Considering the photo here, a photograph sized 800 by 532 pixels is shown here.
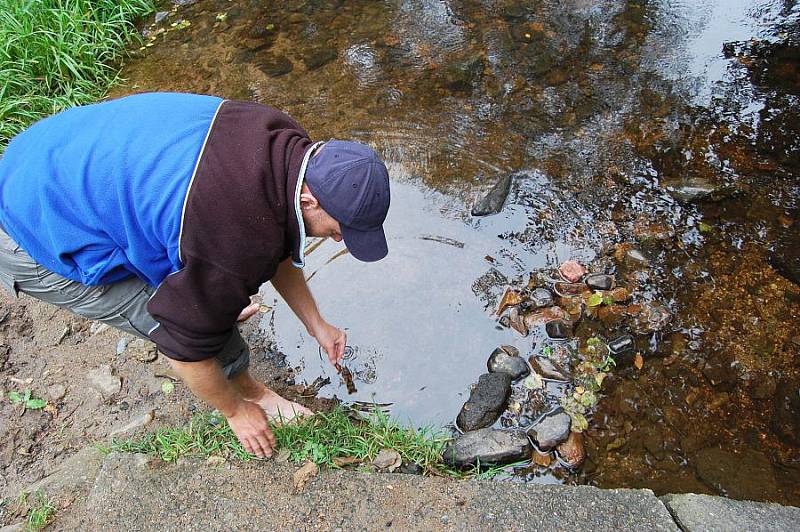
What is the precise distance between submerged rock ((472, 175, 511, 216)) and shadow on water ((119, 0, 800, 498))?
0.06 m

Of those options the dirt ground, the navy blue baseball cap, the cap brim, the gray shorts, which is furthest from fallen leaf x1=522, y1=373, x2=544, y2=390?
the gray shorts

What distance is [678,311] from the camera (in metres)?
2.75

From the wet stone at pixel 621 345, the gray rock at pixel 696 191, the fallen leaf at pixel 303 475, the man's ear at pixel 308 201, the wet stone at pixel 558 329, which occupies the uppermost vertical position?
the man's ear at pixel 308 201

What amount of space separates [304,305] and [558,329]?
117 cm

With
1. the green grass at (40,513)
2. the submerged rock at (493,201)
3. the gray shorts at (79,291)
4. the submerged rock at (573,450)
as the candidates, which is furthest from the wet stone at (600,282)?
the green grass at (40,513)

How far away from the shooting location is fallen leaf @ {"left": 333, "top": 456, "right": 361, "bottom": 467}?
7.45ft

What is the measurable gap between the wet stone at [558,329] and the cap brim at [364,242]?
1278 mm

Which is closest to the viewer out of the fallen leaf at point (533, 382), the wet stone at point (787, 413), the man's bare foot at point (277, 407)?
the wet stone at point (787, 413)

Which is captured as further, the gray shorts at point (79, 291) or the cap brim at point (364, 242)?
the gray shorts at point (79, 291)

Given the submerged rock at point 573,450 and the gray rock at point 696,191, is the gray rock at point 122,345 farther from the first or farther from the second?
the gray rock at point 696,191

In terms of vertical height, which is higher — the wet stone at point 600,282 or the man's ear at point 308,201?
the man's ear at point 308,201

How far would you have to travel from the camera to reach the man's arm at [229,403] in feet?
5.84

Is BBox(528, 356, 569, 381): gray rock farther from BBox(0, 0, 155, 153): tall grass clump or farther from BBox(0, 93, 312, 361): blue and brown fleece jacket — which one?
BBox(0, 0, 155, 153): tall grass clump

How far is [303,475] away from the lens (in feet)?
6.93
